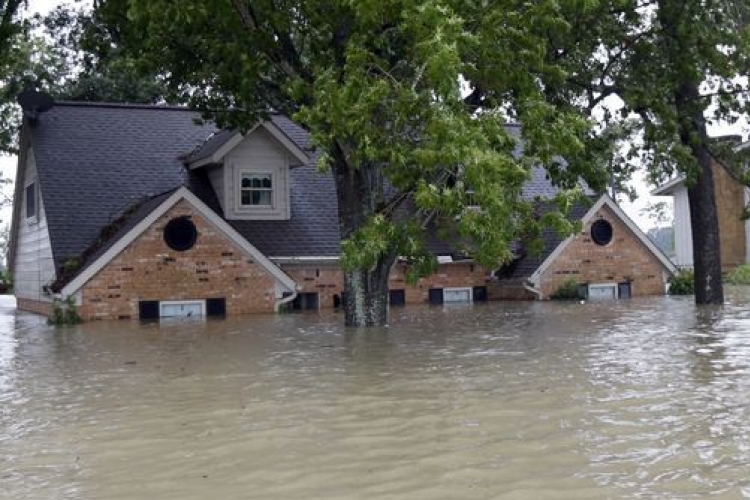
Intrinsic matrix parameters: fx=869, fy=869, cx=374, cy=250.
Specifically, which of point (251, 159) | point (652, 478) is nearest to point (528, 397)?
point (652, 478)

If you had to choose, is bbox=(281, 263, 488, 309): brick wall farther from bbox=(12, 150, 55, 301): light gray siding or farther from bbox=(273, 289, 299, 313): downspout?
bbox=(12, 150, 55, 301): light gray siding

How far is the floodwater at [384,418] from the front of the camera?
5.48 meters

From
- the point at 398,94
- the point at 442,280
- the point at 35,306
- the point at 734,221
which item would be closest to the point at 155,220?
the point at 35,306

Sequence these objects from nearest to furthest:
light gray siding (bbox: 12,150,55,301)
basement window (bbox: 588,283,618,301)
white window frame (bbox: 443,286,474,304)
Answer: light gray siding (bbox: 12,150,55,301), white window frame (bbox: 443,286,474,304), basement window (bbox: 588,283,618,301)

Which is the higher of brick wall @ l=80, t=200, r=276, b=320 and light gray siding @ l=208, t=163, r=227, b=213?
light gray siding @ l=208, t=163, r=227, b=213

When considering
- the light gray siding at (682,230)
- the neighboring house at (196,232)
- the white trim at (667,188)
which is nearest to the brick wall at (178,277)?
the neighboring house at (196,232)

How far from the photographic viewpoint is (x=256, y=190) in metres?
24.8

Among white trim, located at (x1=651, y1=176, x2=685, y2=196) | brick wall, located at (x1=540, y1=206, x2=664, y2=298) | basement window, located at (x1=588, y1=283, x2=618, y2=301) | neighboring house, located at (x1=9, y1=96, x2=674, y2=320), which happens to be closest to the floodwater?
neighboring house, located at (x1=9, y1=96, x2=674, y2=320)

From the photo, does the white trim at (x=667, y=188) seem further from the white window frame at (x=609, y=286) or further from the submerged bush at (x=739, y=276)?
the white window frame at (x=609, y=286)

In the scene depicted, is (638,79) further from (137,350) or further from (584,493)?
(584,493)

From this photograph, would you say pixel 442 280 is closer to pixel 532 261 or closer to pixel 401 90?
pixel 532 261

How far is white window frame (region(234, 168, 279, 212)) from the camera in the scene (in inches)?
961

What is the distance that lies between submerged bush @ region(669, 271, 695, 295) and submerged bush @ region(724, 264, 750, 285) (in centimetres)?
516

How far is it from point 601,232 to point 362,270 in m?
14.0
